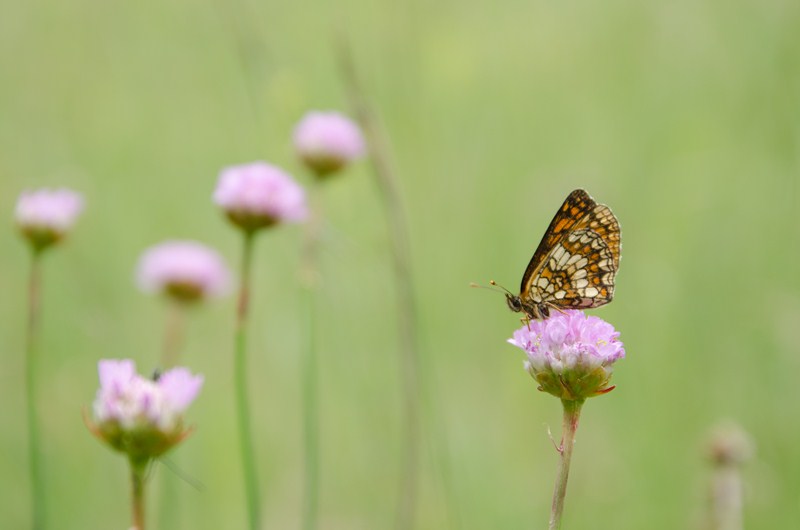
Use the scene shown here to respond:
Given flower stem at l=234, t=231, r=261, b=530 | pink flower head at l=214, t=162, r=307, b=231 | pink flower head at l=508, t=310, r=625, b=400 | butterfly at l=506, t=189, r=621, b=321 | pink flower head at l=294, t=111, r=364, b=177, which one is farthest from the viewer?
pink flower head at l=294, t=111, r=364, b=177

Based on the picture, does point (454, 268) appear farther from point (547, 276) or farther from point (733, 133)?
point (547, 276)

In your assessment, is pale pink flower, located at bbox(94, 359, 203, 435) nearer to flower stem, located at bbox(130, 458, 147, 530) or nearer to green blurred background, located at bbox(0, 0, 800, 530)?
flower stem, located at bbox(130, 458, 147, 530)

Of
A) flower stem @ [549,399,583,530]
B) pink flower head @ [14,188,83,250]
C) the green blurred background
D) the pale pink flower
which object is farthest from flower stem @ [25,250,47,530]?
flower stem @ [549,399,583,530]

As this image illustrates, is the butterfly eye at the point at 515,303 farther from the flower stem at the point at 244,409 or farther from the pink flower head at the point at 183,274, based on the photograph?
the pink flower head at the point at 183,274

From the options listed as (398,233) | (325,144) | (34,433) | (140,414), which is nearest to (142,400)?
(140,414)

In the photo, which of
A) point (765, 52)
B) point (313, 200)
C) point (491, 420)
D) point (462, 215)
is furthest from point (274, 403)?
point (765, 52)

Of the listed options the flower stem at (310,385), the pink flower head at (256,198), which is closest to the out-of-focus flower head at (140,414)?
the flower stem at (310,385)

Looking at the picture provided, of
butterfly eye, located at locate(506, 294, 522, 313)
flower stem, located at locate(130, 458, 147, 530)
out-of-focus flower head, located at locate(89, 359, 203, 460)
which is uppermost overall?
butterfly eye, located at locate(506, 294, 522, 313)

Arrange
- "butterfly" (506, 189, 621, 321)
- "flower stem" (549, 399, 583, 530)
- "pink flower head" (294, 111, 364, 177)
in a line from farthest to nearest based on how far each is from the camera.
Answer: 1. "pink flower head" (294, 111, 364, 177)
2. "butterfly" (506, 189, 621, 321)
3. "flower stem" (549, 399, 583, 530)
